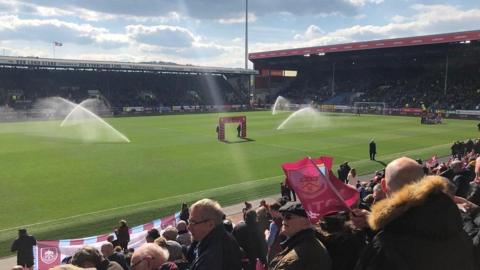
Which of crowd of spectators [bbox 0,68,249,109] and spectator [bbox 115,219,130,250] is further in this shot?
crowd of spectators [bbox 0,68,249,109]

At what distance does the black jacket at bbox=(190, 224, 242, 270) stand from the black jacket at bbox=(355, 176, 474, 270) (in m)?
1.50

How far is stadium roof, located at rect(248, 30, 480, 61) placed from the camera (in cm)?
6320

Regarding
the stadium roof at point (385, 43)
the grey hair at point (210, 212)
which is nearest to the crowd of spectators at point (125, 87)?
the stadium roof at point (385, 43)

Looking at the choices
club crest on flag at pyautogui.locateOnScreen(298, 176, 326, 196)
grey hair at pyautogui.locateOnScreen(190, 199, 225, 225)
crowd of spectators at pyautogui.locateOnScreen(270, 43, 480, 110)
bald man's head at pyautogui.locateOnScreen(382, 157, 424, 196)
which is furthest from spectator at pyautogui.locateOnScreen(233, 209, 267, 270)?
crowd of spectators at pyautogui.locateOnScreen(270, 43, 480, 110)

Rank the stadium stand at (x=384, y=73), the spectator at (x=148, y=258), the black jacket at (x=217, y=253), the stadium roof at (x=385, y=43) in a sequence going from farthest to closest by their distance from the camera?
1. the stadium stand at (x=384, y=73)
2. the stadium roof at (x=385, y=43)
3. the spectator at (x=148, y=258)
4. the black jacket at (x=217, y=253)

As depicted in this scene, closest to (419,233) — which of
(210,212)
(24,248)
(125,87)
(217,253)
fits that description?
(217,253)

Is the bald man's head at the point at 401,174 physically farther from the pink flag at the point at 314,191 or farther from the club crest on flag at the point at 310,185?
the club crest on flag at the point at 310,185

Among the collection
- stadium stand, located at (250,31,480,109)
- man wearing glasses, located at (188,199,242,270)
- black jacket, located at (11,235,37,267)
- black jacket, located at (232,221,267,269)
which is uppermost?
stadium stand, located at (250,31,480,109)

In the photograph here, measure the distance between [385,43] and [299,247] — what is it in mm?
73245

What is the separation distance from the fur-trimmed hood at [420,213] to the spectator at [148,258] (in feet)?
7.43

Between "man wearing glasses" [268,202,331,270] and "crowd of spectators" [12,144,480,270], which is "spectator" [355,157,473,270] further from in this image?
"man wearing glasses" [268,202,331,270]

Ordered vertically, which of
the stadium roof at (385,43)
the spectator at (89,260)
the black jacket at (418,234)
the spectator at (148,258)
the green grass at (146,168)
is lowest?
the green grass at (146,168)

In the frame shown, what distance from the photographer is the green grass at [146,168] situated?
15.9 m

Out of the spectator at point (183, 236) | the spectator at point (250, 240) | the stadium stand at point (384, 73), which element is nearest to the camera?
the spectator at point (250, 240)
